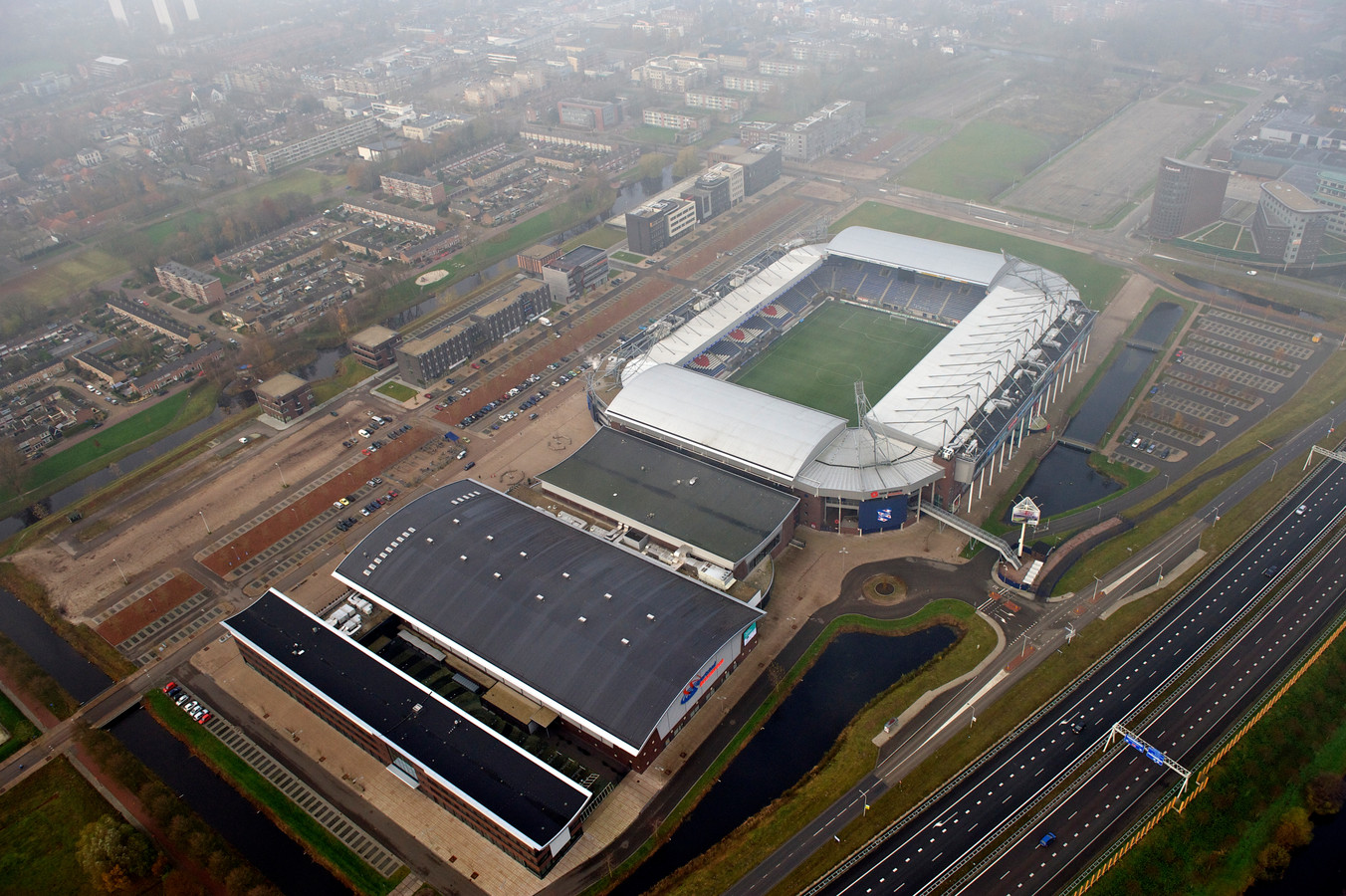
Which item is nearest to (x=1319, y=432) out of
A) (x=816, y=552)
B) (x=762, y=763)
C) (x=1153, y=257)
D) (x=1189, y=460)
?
(x=1189, y=460)

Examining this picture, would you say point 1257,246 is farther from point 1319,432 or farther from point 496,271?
point 496,271

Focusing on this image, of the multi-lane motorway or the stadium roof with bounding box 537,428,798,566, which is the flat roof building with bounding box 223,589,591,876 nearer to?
the multi-lane motorway

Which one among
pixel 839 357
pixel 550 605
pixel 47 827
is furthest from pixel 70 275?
pixel 839 357

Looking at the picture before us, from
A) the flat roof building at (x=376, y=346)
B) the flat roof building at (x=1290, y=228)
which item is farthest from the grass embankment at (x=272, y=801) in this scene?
the flat roof building at (x=1290, y=228)

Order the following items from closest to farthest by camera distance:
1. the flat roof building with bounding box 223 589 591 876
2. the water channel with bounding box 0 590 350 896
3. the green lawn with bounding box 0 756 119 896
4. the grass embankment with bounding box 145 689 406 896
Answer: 1. the flat roof building with bounding box 223 589 591 876
2. the grass embankment with bounding box 145 689 406 896
3. the water channel with bounding box 0 590 350 896
4. the green lawn with bounding box 0 756 119 896

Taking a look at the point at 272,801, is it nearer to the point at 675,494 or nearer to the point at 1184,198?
the point at 675,494

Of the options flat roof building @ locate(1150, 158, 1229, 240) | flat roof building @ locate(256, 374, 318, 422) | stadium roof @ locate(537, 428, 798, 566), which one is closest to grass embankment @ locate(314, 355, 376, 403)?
flat roof building @ locate(256, 374, 318, 422)

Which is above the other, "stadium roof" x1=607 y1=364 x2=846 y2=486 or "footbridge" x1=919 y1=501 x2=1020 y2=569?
"stadium roof" x1=607 y1=364 x2=846 y2=486
